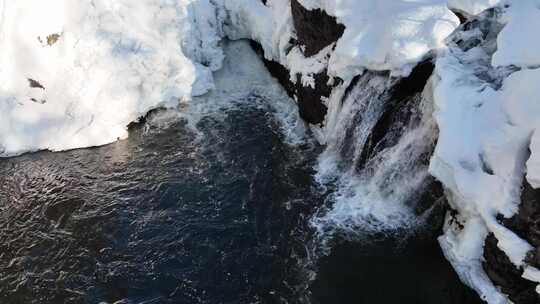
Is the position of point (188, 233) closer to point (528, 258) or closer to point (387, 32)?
point (387, 32)

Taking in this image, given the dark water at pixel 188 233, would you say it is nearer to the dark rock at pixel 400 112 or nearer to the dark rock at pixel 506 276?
the dark rock at pixel 506 276

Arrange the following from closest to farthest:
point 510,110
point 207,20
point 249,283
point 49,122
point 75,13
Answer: point 510,110
point 249,283
point 49,122
point 75,13
point 207,20

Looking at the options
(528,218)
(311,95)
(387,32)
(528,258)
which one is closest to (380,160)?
(387,32)

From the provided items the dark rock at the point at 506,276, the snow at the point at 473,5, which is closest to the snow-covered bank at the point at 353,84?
the snow at the point at 473,5

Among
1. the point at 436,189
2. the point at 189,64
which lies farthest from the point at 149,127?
the point at 436,189

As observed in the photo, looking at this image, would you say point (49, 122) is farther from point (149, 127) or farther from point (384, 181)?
point (384, 181)

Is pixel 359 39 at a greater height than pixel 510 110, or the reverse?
pixel 359 39
